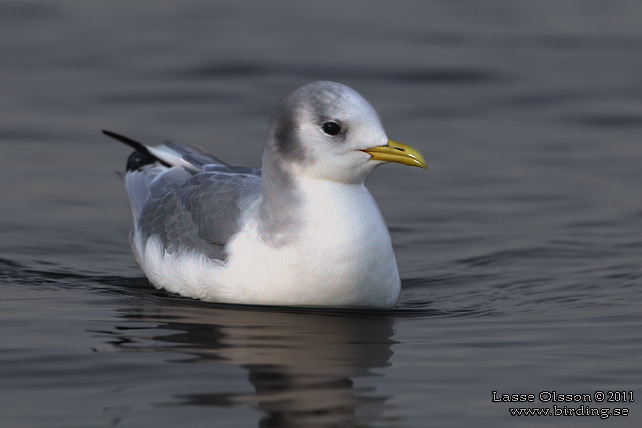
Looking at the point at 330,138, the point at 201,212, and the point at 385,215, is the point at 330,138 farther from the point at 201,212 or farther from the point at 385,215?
the point at 385,215

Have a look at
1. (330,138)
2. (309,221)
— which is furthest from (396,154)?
(309,221)

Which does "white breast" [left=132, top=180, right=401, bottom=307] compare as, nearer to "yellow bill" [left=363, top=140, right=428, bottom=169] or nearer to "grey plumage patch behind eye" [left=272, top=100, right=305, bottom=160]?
"grey plumage patch behind eye" [left=272, top=100, right=305, bottom=160]

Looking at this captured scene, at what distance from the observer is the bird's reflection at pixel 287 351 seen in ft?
20.1

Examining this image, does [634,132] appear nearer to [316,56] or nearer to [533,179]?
[533,179]

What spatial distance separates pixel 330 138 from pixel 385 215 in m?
2.93

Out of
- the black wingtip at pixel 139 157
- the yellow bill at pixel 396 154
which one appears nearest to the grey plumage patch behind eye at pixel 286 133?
the yellow bill at pixel 396 154

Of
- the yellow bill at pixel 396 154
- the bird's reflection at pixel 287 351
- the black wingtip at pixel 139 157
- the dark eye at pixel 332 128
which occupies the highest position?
the black wingtip at pixel 139 157

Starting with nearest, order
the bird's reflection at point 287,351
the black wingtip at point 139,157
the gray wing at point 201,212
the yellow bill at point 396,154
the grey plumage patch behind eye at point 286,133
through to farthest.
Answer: the bird's reflection at point 287,351
the yellow bill at point 396,154
the grey plumage patch behind eye at point 286,133
the gray wing at point 201,212
the black wingtip at point 139,157

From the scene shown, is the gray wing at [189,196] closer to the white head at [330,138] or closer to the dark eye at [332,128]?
the white head at [330,138]

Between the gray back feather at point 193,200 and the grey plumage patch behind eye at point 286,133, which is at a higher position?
the grey plumage patch behind eye at point 286,133

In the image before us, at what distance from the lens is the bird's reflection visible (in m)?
6.13

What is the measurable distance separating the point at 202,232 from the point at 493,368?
205 cm

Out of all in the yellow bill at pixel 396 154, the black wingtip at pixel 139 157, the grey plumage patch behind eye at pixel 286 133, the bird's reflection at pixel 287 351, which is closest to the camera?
the bird's reflection at pixel 287 351

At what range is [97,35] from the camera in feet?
49.3
